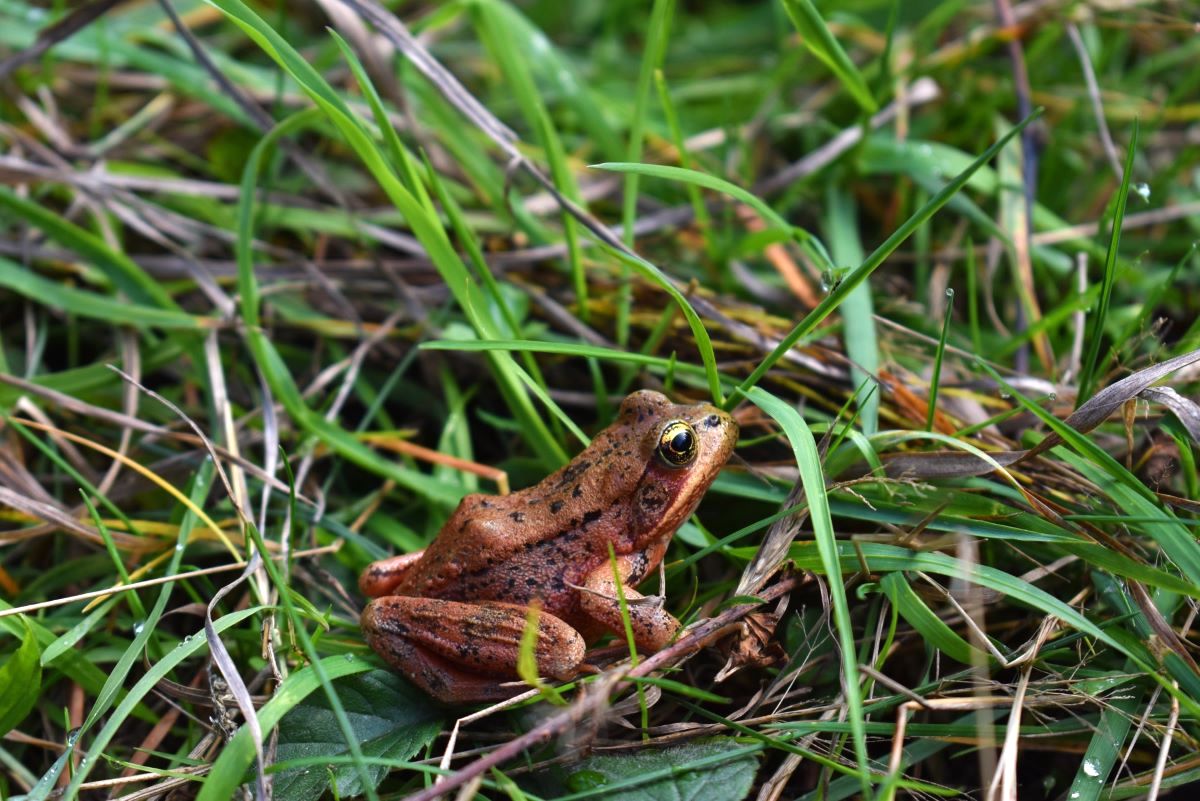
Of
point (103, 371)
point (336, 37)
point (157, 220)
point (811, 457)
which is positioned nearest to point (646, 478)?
point (811, 457)

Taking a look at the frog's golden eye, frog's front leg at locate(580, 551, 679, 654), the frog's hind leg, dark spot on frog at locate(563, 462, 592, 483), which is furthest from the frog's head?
the frog's hind leg

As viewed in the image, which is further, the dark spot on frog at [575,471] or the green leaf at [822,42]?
the green leaf at [822,42]

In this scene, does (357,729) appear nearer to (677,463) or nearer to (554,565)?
(554,565)

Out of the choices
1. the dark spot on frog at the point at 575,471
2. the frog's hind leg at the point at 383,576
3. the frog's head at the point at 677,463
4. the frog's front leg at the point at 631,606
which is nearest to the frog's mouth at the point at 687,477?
the frog's head at the point at 677,463

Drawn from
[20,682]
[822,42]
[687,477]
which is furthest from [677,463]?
[20,682]

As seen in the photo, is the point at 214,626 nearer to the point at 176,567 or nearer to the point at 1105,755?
the point at 176,567

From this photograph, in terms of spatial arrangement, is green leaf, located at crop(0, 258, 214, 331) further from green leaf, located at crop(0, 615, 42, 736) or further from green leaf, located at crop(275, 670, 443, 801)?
green leaf, located at crop(275, 670, 443, 801)

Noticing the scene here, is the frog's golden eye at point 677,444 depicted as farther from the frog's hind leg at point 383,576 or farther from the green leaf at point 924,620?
the frog's hind leg at point 383,576
